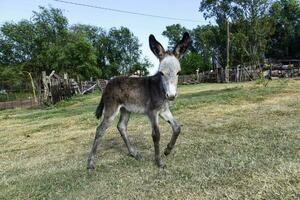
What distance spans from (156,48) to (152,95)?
2.56ft

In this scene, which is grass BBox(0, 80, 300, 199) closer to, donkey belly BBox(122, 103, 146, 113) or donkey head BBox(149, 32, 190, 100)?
donkey belly BBox(122, 103, 146, 113)

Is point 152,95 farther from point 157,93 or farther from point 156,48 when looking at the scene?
point 156,48

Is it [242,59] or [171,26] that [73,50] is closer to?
[242,59]

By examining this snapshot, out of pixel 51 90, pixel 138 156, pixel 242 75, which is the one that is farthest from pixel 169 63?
pixel 242 75

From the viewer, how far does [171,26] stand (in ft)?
315

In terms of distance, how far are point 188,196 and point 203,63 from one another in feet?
231

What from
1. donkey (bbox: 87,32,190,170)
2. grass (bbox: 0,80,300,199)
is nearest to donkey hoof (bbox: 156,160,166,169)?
donkey (bbox: 87,32,190,170)

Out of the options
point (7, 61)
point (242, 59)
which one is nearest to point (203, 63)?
point (242, 59)

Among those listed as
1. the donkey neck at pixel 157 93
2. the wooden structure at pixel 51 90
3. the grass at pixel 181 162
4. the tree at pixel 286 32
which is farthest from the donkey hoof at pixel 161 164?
the tree at pixel 286 32

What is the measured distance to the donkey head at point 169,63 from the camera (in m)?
5.25

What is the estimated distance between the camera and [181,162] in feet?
18.6

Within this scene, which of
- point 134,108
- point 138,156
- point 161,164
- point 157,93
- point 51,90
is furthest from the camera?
point 51,90

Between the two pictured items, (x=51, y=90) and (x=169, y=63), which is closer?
(x=169, y=63)

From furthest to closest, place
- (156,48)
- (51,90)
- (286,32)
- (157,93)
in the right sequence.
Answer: (286,32)
(51,90)
(157,93)
(156,48)
